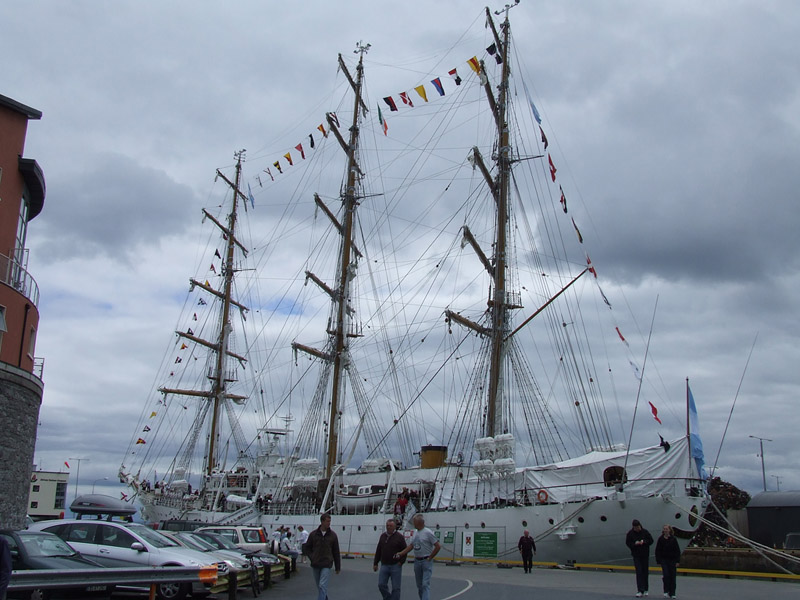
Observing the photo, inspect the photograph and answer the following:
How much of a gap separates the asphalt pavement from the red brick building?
26.5 ft

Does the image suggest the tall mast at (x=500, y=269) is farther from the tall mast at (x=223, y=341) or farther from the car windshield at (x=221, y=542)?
the tall mast at (x=223, y=341)

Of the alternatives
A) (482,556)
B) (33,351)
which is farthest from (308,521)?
(33,351)

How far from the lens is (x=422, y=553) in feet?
37.6

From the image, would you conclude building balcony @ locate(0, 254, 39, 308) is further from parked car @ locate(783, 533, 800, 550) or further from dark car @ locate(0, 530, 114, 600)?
parked car @ locate(783, 533, 800, 550)

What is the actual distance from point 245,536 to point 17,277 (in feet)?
34.0

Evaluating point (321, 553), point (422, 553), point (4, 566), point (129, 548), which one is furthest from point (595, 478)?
point (4, 566)

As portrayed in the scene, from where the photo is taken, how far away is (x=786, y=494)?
31.8m

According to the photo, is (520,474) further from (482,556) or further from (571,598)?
(571,598)

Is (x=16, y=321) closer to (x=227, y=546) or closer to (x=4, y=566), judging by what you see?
(x=227, y=546)

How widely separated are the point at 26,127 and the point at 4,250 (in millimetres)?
4331

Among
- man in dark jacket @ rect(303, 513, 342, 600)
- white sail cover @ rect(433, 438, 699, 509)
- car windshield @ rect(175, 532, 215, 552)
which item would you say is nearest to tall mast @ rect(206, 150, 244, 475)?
white sail cover @ rect(433, 438, 699, 509)

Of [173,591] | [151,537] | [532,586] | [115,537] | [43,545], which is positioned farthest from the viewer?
[532,586]

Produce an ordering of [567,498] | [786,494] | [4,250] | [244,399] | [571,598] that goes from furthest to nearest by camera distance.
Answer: [244,399] → [786,494] → [567,498] → [4,250] → [571,598]

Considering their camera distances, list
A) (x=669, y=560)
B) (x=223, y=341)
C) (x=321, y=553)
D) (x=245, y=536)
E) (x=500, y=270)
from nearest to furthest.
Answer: (x=321, y=553) < (x=669, y=560) < (x=245, y=536) < (x=500, y=270) < (x=223, y=341)
